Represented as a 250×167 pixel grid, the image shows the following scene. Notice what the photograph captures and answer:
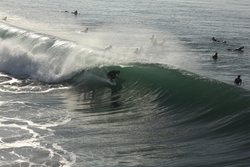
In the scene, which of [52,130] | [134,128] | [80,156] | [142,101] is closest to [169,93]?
[142,101]

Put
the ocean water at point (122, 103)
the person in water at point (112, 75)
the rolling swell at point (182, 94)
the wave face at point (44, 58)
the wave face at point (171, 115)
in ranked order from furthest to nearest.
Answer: the wave face at point (44, 58) → the person in water at point (112, 75) → the rolling swell at point (182, 94) → the ocean water at point (122, 103) → the wave face at point (171, 115)

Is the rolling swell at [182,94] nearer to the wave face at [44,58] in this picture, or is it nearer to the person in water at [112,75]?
the person in water at [112,75]

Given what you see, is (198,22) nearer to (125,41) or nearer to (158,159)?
(125,41)

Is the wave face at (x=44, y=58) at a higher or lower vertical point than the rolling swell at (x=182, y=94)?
higher

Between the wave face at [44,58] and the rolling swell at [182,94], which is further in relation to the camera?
the wave face at [44,58]

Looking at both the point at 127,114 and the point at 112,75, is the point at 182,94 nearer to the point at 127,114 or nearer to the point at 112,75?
the point at 127,114

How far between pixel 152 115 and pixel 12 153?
7465 millimetres

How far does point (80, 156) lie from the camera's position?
18.0m

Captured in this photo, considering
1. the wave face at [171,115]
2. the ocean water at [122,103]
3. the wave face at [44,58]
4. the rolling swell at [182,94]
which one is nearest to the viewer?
the wave face at [171,115]

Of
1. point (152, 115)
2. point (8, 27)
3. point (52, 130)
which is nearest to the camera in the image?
point (52, 130)

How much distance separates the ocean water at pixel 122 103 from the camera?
58.7 feet

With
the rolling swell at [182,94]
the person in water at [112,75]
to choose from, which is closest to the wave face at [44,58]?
the rolling swell at [182,94]

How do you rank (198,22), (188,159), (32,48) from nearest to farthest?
(188,159) < (32,48) < (198,22)

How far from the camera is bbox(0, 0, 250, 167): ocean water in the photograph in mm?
Result: 17906
